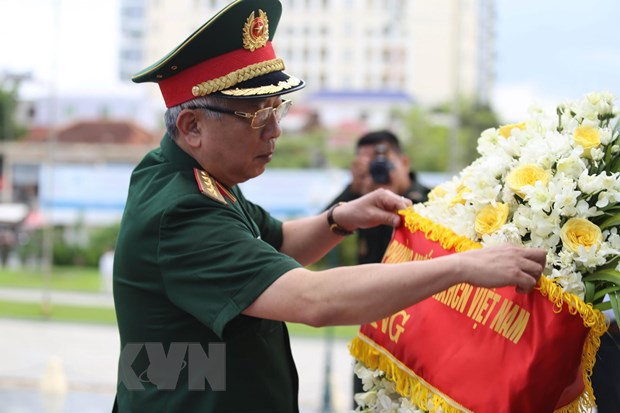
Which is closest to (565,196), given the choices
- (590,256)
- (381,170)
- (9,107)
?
(590,256)

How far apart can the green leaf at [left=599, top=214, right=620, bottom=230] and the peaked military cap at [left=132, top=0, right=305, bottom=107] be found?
2.56ft

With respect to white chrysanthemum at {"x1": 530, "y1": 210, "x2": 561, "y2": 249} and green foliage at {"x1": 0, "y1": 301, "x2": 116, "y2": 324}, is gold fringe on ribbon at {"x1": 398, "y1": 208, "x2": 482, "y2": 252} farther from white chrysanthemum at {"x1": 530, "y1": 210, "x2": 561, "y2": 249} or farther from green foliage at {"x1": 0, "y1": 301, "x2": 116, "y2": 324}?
green foliage at {"x1": 0, "y1": 301, "x2": 116, "y2": 324}

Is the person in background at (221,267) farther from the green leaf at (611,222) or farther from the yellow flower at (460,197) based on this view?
the yellow flower at (460,197)

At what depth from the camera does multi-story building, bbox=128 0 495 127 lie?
52.7 ft

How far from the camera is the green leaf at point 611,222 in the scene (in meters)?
1.86

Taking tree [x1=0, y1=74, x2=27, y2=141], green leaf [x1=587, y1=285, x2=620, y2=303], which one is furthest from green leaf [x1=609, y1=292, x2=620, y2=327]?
tree [x1=0, y1=74, x2=27, y2=141]

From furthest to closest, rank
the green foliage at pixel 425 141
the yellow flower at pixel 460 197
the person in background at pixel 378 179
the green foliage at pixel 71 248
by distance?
the green foliage at pixel 425 141 < the green foliage at pixel 71 248 < the person in background at pixel 378 179 < the yellow flower at pixel 460 197

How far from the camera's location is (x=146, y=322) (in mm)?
2006

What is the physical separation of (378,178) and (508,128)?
1.89 meters

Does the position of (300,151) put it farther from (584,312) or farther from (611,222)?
(584,312)

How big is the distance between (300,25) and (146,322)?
1646cm

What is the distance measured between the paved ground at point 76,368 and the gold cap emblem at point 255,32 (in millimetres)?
4526

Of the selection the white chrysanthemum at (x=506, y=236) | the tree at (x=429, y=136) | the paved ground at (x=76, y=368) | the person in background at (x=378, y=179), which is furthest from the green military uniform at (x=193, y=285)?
the tree at (x=429, y=136)

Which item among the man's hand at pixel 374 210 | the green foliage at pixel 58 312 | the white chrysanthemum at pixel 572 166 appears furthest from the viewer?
the green foliage at pixel 58 312
